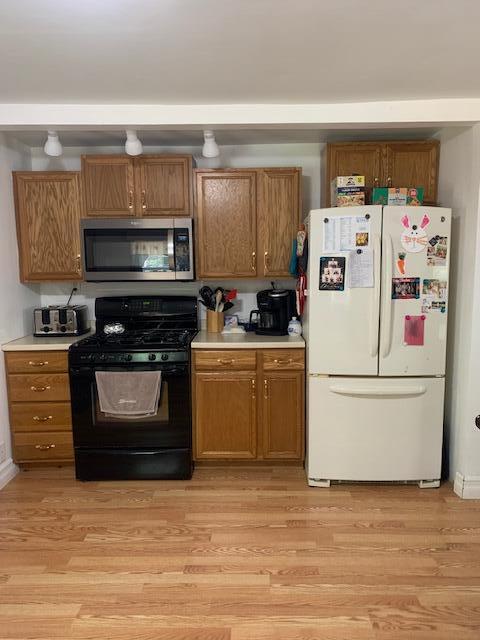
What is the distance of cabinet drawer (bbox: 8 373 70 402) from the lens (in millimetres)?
3098

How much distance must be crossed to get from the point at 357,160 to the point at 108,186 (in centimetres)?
176

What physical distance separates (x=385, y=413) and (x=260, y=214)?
5.26 ft

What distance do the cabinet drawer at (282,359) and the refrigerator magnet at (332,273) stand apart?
0.53 meters

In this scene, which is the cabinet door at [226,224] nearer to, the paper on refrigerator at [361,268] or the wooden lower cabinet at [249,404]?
the wooden lower cabinet at [249,404]

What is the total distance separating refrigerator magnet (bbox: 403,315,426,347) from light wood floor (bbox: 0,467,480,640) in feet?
3.19

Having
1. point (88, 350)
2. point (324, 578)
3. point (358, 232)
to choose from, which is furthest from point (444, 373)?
point (88, 350)

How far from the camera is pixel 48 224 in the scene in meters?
3.28

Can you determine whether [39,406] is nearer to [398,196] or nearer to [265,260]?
[265,260]

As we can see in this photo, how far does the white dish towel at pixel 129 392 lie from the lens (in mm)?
2967

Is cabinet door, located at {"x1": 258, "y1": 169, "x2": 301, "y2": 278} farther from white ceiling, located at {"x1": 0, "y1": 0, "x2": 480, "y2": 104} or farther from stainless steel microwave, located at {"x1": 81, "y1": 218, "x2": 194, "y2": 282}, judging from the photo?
white ceiling, located at {"x1": 0, "y1": 0, "x2": 480, "y2": 104}

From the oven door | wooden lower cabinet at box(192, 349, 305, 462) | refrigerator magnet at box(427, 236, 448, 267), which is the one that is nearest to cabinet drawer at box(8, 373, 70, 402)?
the oven door

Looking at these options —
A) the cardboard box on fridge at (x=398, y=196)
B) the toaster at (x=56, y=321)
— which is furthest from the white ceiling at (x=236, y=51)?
the toaster at (x=56, y=321)

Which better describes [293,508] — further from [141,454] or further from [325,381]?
[141,454]

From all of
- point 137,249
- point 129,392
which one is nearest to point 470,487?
point 129,392
